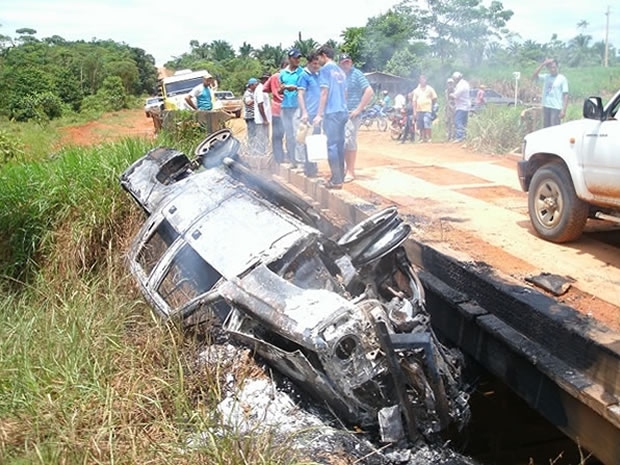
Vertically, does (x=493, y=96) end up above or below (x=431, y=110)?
below

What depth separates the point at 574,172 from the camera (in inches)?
199

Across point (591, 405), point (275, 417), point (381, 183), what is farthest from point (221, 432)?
point (381, 183)

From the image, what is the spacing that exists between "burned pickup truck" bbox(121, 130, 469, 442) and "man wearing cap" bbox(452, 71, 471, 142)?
8.69 m

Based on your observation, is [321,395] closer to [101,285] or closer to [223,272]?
[223,272]

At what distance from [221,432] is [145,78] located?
5268 cm

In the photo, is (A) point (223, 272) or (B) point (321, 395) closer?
(B) point (321, 395)

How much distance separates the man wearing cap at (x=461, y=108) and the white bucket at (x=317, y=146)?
585 cm

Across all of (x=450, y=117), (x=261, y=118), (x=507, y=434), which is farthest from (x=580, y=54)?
(x=507, y=434)

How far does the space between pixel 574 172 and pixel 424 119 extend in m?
9.16

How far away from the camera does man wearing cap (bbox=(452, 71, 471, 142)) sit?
12.5 meters

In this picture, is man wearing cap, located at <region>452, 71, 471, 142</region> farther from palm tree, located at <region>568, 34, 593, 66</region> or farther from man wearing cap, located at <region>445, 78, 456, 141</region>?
palm tree, located at <region>568, 34, 593, 66</region>

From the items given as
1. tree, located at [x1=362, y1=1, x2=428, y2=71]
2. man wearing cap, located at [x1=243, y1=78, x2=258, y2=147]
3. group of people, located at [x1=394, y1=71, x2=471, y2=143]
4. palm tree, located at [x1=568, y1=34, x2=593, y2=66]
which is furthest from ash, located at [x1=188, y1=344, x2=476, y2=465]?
palm tree, located at [x1=568, y1=34, x2=593, y2=66]

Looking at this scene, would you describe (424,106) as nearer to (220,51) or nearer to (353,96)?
(353,96)

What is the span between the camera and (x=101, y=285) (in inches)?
213
